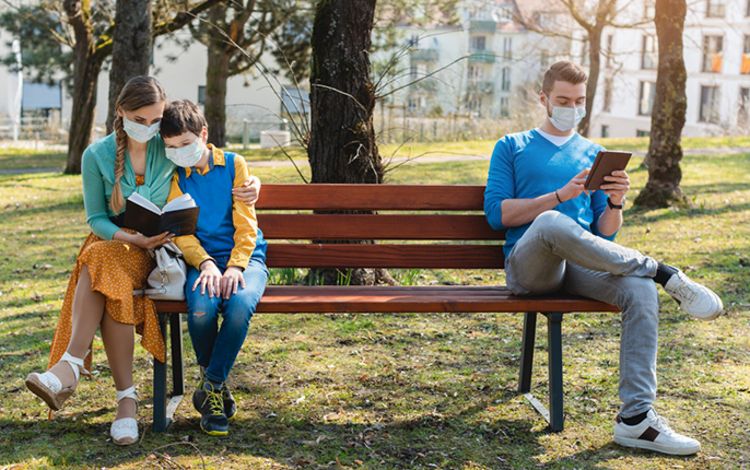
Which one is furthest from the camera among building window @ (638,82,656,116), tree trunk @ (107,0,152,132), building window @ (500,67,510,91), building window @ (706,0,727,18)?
building window @ (500,67,510,91)

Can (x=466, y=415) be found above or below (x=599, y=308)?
below

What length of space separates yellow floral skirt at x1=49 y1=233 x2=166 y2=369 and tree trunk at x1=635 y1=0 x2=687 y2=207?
721cm

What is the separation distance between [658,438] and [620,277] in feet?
2.03

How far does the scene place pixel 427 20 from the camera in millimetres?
20844

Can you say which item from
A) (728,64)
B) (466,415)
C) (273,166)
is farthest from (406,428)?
(728,64)

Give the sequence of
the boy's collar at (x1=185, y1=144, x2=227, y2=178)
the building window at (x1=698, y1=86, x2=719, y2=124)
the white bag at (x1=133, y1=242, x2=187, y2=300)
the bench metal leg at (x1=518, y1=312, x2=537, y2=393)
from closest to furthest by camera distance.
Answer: the white bag at (x1=133, y1=242, x2=187, y2=300), the boy's collar at (x1=185, y1=144, x2=227, y2=178), the bench metal leg at (x1=518, y1=312, x2=537, y2=393), the building window at (x1=698, y1=86, x2=719, y2=124)

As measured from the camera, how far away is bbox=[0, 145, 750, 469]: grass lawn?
3.83 meters

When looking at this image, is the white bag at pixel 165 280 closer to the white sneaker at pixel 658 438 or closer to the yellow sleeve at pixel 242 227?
the yellow sleeve at pixel 242 227

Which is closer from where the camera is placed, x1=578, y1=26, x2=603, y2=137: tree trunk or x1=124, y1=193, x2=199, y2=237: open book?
x1=124, y1=193, x2=199, y2=237: open book

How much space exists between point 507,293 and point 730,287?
10.4ft

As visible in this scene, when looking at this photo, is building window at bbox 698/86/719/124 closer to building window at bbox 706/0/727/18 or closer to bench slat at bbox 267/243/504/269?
building window at bbox 706/0/727/18

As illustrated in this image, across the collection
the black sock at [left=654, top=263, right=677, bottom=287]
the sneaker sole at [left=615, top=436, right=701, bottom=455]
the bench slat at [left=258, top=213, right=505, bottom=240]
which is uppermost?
the bench slat at [left=258, top=213, right=505, bottom=240]

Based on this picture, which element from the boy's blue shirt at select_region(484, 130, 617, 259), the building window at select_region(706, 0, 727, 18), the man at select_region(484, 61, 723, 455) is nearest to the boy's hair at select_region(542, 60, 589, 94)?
the man at select_region(484, 61, 723, 455)

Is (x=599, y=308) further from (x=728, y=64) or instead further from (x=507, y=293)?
(x=728, y=64)
